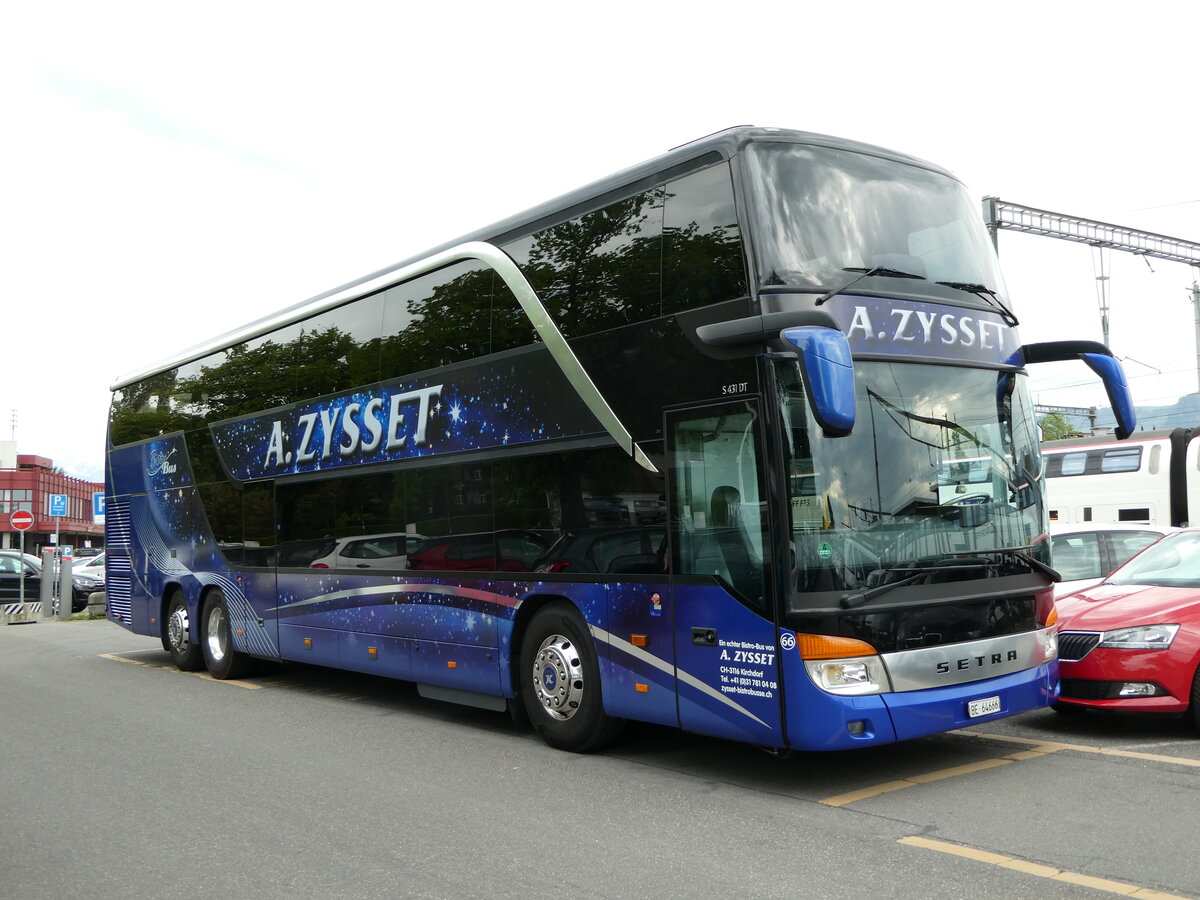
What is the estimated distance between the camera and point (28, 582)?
30234 millimetres

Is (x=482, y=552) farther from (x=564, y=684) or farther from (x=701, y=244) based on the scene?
(x=701, y=244)

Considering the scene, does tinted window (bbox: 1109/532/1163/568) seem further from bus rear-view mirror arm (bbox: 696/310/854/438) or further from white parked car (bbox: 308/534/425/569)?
white parked car (bbox: 308/534/425/569)

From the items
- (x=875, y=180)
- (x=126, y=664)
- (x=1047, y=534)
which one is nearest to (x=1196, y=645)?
(x=1047, y=534)

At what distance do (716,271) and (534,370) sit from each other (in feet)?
6.79

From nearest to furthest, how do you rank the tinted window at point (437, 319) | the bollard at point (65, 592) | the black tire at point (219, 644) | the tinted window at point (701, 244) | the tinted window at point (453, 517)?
1. the tinted window at point (701, 244)
2. the tinted window at point (453, 517)
3. the tinted window at point (437, 319)
4. the black tire at point (219, 644)
5. the bollard at point (65, 592)

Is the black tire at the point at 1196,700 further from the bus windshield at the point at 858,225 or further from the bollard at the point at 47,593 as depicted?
the bollard at the point at 47,593

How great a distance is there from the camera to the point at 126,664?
1591cm

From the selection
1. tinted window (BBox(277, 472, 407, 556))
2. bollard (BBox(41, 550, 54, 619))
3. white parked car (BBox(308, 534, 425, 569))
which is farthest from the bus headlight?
bollard (BBox(41, 550, 54, 619))

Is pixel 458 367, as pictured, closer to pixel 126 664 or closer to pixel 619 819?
pixel 619 819

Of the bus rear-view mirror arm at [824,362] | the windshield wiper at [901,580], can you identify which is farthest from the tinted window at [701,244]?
the windshield wiper at [901,580]

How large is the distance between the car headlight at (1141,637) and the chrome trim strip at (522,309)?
11.5 ft

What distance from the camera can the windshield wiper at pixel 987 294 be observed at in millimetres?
7371

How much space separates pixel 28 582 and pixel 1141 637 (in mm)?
29494

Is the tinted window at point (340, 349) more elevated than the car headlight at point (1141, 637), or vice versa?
the tinted window at point (340, 349)
